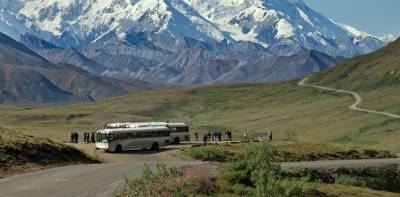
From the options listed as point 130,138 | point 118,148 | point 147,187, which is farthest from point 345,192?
point 130,138

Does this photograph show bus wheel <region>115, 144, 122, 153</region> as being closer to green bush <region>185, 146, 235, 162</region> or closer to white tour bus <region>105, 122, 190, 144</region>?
green bush <region>185, 146, 235, 162</region>

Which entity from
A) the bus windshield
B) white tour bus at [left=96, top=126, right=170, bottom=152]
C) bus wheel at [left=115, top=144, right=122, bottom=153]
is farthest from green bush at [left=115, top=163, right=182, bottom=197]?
bus wheel at [left=115, top=144, right=122, bottom=153]

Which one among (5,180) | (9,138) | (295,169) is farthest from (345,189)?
(9,138)

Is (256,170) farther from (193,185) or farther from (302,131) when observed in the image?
(302,131)

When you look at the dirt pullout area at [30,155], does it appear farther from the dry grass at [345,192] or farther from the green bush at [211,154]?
the dry grass at [345,192]

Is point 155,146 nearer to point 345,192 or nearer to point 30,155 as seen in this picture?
point 30,155

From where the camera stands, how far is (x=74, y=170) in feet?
182

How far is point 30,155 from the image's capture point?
2298 inches

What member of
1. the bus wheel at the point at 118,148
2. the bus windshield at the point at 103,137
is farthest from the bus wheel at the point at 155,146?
the bus windshield at the point at 103,137

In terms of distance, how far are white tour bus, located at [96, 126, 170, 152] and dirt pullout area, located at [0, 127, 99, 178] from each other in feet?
44.9

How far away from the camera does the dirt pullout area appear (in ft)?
178

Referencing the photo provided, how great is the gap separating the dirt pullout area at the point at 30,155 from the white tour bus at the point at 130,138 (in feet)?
44.9

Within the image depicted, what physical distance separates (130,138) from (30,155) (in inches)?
1075

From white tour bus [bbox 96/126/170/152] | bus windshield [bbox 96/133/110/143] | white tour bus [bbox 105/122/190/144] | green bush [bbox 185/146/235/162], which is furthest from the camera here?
white tour bus [bbox 105/122/190/144]
